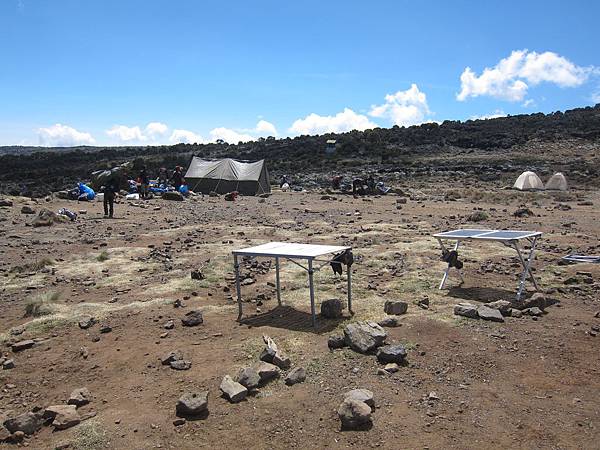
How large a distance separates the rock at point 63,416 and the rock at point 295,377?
1.90 meters

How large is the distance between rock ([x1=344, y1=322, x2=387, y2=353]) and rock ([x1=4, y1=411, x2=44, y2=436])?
122 inches

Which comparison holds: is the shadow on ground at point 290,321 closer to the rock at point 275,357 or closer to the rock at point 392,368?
the rock at point 275,357

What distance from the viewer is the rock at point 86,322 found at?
693 centimetres

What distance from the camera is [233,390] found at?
4.80m

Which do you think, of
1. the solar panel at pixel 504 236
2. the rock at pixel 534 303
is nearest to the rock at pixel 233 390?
the rock at pixel 534 303

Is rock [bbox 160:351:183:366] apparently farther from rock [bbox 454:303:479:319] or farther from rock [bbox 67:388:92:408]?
rock [bbox 454:303:479:319]

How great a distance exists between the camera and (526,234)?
7.91 metres

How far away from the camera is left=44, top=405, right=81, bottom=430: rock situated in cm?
456

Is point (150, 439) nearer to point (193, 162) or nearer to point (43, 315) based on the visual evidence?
point (43, 315)

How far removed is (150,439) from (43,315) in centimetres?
398

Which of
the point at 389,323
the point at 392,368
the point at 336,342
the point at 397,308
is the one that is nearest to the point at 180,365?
the point at 336,342

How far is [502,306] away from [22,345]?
6007 mm

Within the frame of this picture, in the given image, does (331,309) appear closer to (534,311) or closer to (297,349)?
(297,349)

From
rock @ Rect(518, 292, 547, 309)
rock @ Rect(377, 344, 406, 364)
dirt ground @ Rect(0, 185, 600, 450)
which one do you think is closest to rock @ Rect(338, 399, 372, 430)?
dirt ground @ Rect(0, 185, 600, 450)
